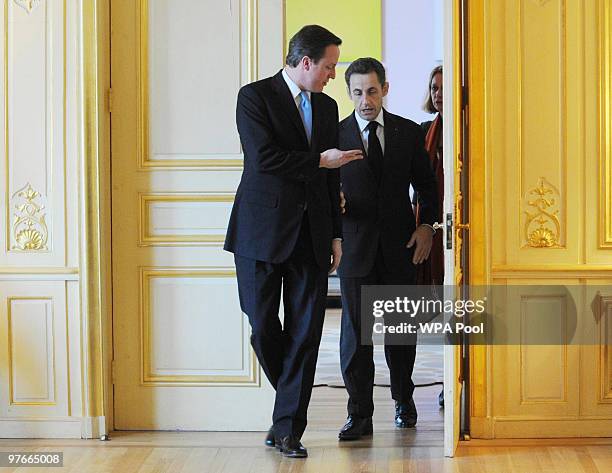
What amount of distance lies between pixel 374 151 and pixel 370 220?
0.29 m

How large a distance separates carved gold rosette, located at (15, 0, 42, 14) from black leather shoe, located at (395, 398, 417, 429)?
223 centimetres

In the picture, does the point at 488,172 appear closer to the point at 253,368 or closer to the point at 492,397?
the point at 492,397

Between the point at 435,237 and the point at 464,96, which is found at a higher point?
the point at 464,96

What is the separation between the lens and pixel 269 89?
401cm

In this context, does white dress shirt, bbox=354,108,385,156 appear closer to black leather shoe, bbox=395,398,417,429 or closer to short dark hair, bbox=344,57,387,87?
short dark hair, bbox=344,57,387,87

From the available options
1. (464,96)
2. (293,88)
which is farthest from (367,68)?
(293,88)

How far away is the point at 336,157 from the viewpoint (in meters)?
3.87

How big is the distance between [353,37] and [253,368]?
562 cm

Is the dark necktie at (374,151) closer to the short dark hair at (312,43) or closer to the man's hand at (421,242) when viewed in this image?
the man's hand at (421,242)

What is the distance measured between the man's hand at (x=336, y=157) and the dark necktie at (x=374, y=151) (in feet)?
1.82

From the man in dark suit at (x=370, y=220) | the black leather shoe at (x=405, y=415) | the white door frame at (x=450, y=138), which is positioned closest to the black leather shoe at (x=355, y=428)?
the man in dark suit at (x=370, y=220)

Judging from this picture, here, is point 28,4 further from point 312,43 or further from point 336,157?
point 336,157

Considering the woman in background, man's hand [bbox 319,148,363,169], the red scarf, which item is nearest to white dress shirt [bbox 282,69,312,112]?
man's hand [bbox 319,148,363,169]

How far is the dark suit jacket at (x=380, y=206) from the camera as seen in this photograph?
4.37m
